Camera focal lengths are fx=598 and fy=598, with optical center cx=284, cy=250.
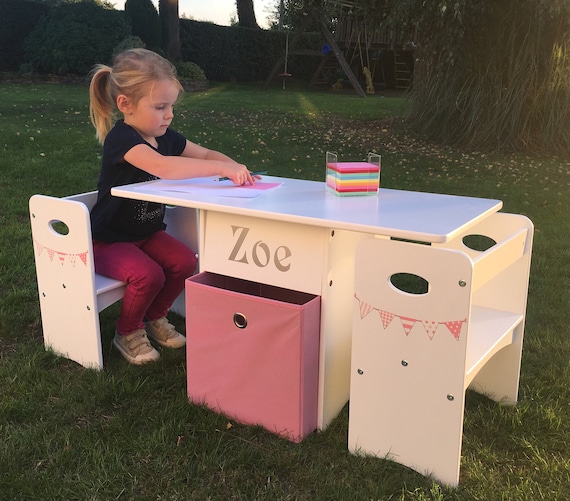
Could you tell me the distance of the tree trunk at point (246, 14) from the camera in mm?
21078

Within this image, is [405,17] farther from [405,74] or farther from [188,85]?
[405,74]

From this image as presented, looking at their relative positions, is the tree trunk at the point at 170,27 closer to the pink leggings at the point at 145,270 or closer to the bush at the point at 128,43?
the bush at the point at 128,43

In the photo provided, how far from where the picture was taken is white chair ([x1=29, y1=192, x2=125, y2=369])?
93.4 inches

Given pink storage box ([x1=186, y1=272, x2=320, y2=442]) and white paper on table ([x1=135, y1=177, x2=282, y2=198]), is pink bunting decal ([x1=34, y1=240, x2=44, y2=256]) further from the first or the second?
pink storage box ([x1=186, y1=272, x2=320, y2=442])

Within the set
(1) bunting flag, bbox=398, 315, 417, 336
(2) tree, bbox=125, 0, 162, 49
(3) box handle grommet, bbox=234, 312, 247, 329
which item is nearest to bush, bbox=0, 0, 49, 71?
(2) tree, bbox=125, 0, 162, 49

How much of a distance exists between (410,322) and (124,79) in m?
1.55

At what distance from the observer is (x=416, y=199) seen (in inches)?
85.0

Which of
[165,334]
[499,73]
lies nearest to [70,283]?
[165,334]

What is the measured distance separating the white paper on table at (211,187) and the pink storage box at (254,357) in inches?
12.5

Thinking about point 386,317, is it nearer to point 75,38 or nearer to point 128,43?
point 128,43

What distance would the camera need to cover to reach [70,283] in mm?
2463

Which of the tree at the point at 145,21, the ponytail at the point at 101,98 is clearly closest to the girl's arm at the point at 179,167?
the ponytail at the point at 101,98

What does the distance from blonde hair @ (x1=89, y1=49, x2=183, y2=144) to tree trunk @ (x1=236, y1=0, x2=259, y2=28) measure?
64.7 ft

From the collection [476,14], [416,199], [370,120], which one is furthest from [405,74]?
[416,199]
